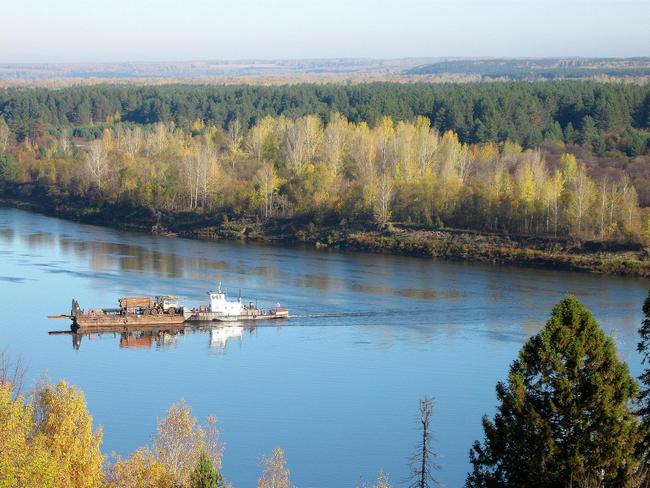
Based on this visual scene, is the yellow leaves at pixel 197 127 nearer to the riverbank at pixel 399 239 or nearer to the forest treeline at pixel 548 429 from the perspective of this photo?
the riverbank at pixel 399 239

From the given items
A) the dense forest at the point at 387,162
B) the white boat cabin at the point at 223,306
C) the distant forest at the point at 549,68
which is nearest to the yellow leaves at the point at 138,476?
the white boat cabin at the point at 223,306

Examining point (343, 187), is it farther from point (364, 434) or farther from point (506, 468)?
point (506, 468)

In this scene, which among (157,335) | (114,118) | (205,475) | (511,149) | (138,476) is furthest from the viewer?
(114,118)

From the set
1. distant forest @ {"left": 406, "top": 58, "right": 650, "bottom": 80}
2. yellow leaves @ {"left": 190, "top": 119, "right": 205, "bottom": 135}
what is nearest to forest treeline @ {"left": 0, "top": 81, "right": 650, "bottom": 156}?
yellow leaves @ {"left": 190, "top": 119, "right": 205, "bottom": 135}

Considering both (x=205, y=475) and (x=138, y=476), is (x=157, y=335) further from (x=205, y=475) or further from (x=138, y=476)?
(x=205, y=475)

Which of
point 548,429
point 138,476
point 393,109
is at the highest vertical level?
point 393,109

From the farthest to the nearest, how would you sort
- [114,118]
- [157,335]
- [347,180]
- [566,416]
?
[114,118] → [347,180] → [157,335] → [566,416]

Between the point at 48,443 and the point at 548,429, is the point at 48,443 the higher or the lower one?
the lower one

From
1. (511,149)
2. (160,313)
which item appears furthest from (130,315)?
(511,149)
